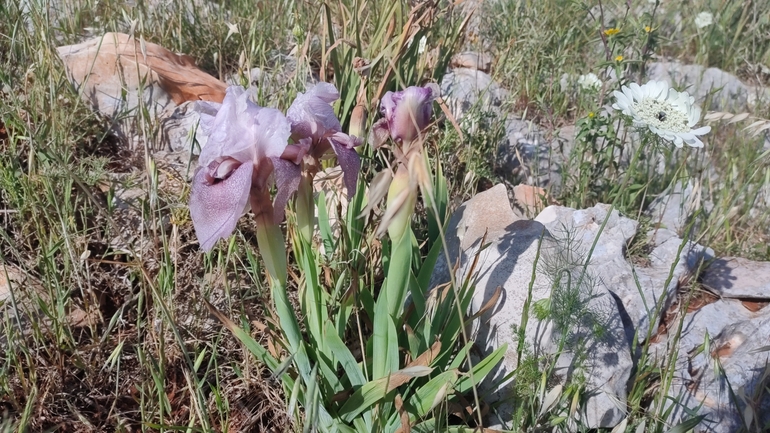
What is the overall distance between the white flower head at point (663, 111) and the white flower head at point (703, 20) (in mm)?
2169

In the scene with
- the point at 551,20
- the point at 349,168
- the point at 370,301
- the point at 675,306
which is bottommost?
the point at 675,306

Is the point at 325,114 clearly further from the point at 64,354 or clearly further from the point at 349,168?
the point at 64,354

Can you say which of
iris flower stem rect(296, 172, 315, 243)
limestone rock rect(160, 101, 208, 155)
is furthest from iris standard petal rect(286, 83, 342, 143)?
limestone rock rect(160, 101, 208, 155)

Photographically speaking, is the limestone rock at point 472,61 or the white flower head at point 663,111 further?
the limestone rock at point 472,61

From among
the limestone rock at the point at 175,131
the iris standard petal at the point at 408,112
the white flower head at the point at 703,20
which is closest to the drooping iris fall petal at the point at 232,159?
the iris standard petal at the point at 408,112

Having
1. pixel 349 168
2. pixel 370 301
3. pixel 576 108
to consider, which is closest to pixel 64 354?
pixel 370 301

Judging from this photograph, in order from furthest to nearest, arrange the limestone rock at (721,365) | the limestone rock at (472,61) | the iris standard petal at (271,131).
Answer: the limestone rock at (472,61) → the limestone rock at (721,365) → the iris standard petal at (271,131)

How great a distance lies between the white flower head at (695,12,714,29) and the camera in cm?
338

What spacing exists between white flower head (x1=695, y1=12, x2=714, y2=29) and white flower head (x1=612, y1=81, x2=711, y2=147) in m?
2.17

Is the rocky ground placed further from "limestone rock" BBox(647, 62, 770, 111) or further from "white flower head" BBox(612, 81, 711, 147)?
"limestone rock" BBox(647, 62, 770, 111)

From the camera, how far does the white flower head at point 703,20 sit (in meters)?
3.38

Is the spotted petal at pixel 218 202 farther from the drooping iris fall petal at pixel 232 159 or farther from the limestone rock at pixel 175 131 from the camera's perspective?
the limestone rock at pixel 175 131

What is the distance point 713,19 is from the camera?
137 inches

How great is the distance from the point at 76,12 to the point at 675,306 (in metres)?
2.71
